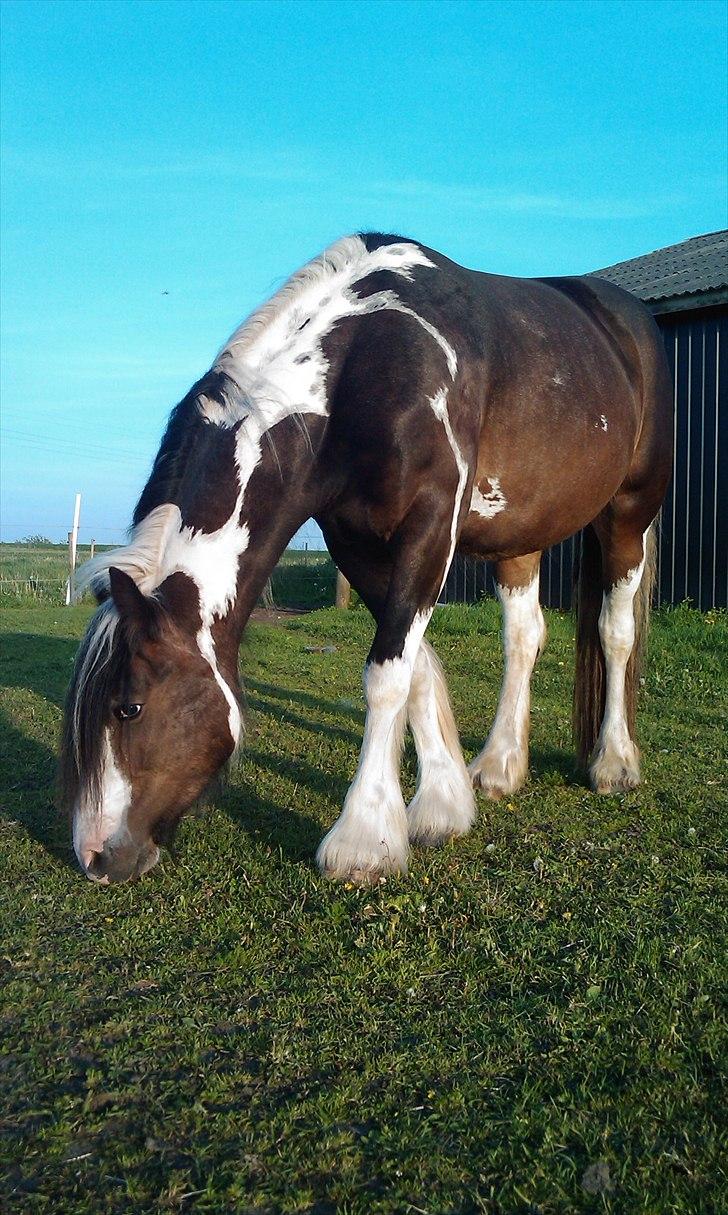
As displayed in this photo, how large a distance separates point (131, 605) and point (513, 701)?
256cm

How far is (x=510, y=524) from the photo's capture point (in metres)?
4.49

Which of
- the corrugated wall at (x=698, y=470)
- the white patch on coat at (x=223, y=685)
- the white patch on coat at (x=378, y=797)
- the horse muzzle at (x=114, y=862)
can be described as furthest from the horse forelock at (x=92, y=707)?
the corrugated wall at (x=698, y=470)

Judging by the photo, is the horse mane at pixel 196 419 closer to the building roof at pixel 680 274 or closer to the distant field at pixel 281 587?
the building roof at pixel 680 274

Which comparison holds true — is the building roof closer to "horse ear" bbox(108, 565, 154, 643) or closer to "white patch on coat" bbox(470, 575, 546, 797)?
"white patch on coat" bbox(470, 575, 546, 797)

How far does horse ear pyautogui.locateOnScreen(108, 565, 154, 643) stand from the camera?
305cm

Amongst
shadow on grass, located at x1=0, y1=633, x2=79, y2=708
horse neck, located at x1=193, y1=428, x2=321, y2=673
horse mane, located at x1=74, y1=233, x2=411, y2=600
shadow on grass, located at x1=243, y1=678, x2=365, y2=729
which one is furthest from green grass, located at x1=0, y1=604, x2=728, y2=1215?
shadow on grass, located at x1=0, y1=633, x2=79, y2=708

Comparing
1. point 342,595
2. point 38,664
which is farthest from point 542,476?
point 342,595

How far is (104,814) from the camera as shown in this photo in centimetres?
321

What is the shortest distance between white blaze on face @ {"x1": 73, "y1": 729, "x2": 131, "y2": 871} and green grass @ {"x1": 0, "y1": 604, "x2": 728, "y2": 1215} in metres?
0.27

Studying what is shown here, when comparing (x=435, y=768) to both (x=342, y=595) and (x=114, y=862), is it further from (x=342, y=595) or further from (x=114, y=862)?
(x=342, y=595)

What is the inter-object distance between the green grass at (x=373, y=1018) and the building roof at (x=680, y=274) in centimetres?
844

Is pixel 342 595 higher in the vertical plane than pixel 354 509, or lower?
lower

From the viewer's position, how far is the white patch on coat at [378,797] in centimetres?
347

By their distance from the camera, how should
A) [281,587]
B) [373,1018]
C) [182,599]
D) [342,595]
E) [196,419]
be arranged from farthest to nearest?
[281,587], [342,595], [196,419], [182,599], [373,1018]
